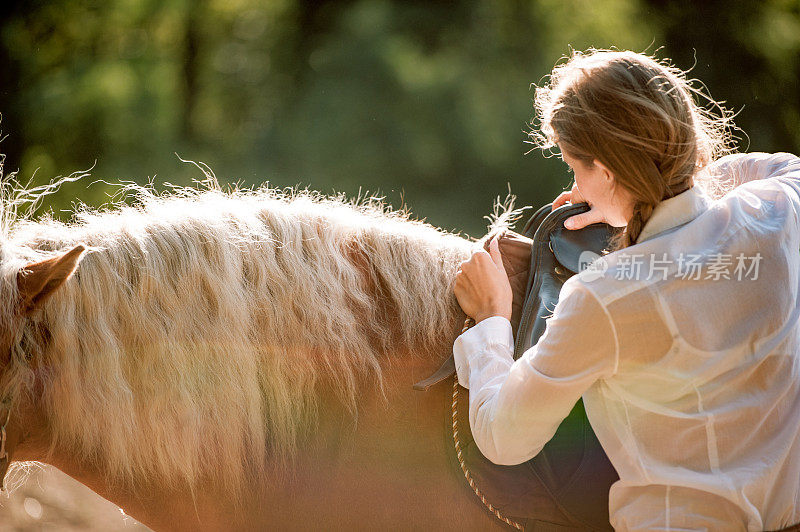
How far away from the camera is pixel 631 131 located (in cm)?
124

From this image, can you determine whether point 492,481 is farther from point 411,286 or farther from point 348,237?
point 348,237

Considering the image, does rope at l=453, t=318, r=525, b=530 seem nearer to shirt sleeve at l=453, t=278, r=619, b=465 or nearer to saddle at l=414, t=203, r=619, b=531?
saddle at l=414, t=203, r=619, b=531

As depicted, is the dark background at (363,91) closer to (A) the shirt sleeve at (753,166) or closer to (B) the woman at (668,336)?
(A) the shirt sleeve at (753,166)

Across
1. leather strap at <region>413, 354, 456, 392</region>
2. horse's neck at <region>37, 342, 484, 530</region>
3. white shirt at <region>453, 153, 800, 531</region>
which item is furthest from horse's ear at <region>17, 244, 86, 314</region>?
white shirt at <region>453, 153, 800, 531</region>

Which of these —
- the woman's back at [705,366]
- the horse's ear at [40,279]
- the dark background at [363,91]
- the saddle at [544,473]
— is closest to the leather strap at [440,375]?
the saddle at [544,473]

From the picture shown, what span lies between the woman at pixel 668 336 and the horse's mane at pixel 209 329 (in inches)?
15.5

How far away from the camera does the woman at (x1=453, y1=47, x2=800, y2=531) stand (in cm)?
120

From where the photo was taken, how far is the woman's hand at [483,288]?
1.55 meters

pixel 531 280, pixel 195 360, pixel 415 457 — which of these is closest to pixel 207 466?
pixel 195 360

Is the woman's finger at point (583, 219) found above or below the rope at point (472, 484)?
above

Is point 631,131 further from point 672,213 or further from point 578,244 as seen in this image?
point 578,244

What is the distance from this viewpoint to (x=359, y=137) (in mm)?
8984

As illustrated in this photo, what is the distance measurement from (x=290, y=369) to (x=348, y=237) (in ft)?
1.12

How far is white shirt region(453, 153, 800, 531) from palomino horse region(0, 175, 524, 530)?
13.4 inches
